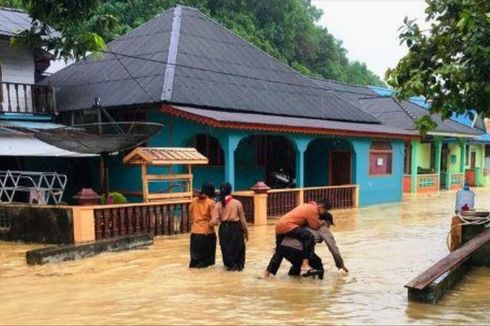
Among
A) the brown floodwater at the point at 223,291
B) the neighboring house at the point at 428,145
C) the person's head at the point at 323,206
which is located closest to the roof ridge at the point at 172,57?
the brown floodwater at the point at 223,291

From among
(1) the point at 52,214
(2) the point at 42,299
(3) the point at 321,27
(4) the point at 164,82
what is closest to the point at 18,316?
(2) the point at 42,299

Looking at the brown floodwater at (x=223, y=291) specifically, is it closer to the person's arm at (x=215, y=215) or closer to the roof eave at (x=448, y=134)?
the person's arm at (x=215, y=215)

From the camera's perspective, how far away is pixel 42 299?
24.7 ft

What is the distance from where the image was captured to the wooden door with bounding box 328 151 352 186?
A: 21.4m

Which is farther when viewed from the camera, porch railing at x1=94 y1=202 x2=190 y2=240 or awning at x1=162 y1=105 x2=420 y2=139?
awning at x1=162 y1=105 x2=420 y2=139

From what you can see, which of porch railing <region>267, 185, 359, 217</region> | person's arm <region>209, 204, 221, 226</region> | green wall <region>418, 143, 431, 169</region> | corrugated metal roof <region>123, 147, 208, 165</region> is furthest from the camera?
green wall <region>418, 143, 431, 169</region>

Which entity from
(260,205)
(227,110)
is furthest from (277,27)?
(260,205)

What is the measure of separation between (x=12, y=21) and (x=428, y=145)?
70.9ft

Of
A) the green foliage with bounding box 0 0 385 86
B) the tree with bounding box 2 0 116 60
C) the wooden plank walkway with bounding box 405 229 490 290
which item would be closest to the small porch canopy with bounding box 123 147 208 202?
the wooden plank walkway with bounding box 405 229 490 290

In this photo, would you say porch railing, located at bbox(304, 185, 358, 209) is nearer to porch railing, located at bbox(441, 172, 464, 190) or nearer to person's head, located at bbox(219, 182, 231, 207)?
person's head, located at bbox(219, 182, 231, 207)

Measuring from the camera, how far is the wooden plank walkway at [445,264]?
6961mm

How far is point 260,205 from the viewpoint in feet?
51.1

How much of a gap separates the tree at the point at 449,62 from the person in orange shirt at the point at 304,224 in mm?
1881

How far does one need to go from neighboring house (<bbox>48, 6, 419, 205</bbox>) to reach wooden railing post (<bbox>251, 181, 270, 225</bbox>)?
31.3 inches
